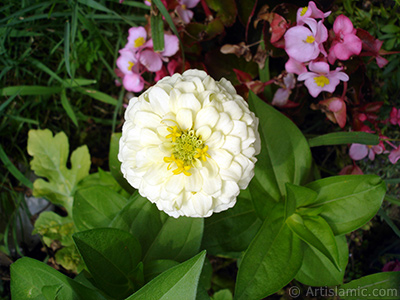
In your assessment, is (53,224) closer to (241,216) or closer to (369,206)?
(241,216)

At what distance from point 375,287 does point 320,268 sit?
18cm

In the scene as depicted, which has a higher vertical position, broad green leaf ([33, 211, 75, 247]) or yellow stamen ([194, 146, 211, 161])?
yellow stamen ([194, 146, 211, 161])

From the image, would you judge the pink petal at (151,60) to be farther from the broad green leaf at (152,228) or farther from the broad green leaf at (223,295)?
the broad green leaf at (223,295)

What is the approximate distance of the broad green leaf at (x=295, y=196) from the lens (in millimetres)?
772

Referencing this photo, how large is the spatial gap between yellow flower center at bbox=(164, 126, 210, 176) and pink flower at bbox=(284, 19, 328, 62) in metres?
0.37

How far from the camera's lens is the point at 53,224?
1192mm

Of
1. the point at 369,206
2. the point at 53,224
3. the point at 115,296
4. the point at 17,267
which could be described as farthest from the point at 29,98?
the point at 369,206

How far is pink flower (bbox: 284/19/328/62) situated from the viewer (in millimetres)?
826

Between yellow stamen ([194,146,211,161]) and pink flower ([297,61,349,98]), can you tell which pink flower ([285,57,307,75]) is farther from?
yellow stamen ([194,146,211,161])

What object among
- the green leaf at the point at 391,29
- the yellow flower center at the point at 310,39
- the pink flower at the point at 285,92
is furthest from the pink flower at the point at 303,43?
the green leaf at the point at 391,29

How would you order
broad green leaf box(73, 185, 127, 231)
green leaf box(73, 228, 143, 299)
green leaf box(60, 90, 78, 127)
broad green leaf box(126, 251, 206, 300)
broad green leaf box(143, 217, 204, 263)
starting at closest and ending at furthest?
broad green leaf box(126, 251, 206, 300)
green leaf box(73, 228, 143, 299)
broad green leaf box(143, 217, 204, 263)
broad green leaf box(73, 185, 127, 231)
green leaf box(60, 90, 78, 127)

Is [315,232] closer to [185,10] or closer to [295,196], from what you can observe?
[295,196]

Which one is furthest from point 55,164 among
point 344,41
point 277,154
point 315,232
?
point 344,41

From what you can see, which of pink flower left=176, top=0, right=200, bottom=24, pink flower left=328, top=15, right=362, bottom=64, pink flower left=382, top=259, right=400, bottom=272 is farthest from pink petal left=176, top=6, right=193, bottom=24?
pink flower left=382, top=259, right=400, bottom=272
